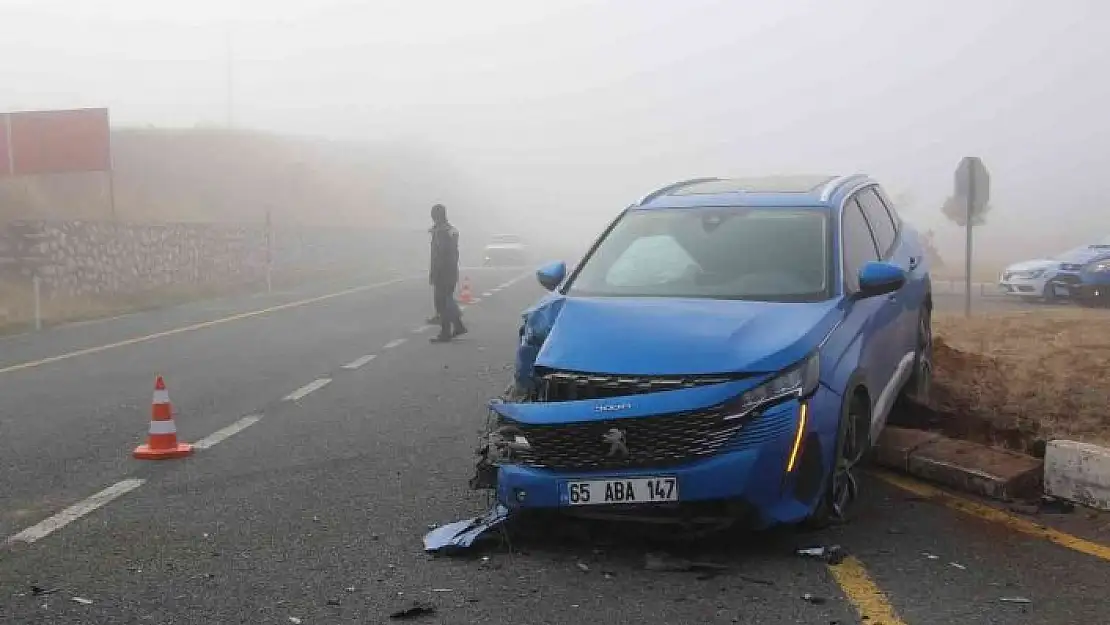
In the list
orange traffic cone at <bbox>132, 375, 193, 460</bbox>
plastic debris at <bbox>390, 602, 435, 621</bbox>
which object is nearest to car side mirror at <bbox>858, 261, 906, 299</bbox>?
plastic debris at <bbox>390, 602, 435, 621</bbox>

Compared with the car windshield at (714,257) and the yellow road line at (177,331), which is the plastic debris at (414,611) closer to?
the car windshield at (714,257)

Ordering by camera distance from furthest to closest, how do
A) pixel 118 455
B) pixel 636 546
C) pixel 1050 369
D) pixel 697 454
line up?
pixel 1050 369
pixel 118 455
pixel 636 546
pixel 697 454

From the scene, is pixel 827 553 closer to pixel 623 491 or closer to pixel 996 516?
pixel 623 491

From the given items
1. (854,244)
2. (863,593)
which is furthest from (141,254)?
(863,593)

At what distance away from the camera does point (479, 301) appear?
2370cm

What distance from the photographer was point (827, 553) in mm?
5281

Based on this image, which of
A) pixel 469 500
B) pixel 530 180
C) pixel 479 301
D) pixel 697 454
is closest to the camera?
pixel 697 454

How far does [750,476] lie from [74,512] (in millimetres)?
3745

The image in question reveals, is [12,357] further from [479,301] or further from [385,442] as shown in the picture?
[479,301]

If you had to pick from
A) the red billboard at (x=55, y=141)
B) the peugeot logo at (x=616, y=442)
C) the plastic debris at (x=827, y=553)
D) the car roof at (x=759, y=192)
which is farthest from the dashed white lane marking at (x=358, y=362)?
the red billboard at (x=55, y=141)

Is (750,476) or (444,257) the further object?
(444,257)

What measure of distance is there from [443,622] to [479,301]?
19360 millimetres

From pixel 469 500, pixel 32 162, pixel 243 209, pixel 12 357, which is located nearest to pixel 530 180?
pixel 243 209

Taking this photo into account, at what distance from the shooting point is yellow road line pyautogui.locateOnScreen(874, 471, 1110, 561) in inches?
214
